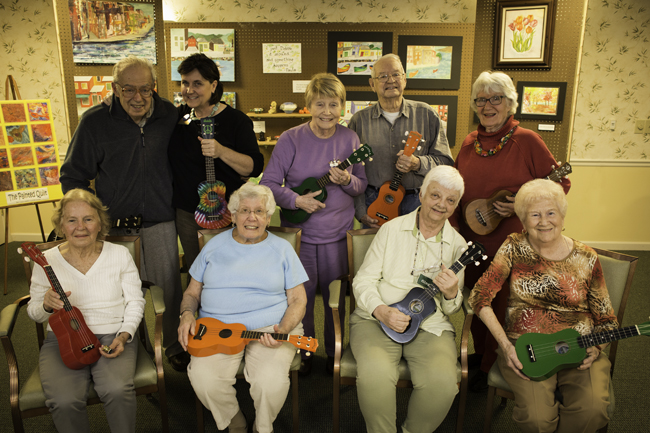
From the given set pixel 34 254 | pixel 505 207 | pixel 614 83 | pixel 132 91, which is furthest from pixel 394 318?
pixel 614 83

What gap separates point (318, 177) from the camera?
2.36m

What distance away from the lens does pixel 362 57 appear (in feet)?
15.9

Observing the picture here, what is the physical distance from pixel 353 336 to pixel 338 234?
25.0 inches

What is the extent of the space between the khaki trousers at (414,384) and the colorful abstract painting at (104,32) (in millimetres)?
3522

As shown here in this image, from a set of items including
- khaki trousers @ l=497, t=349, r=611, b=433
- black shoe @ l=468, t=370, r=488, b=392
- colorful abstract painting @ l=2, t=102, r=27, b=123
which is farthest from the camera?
colorful abstract painting @ l=2, t=102, r=27, b=123

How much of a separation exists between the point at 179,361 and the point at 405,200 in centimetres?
170

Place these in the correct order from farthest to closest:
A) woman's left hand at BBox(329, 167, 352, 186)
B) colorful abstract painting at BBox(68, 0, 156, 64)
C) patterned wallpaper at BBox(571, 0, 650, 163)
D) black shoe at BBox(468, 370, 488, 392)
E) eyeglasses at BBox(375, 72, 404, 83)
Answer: patterned wallpaper at BBox(571, 0, 650, 163)
colorful abstract painting at BBox(68, 0, 156, 64)
eyeglasses at BBox(375, 72, 404, 83)
black shoe at BBox(468, 370, 488, 392)
woman's left hand at BBox(329, 167, 352, 186)

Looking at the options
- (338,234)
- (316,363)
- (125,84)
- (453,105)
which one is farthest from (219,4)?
(316,363)

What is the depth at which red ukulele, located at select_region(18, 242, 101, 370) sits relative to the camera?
172cm

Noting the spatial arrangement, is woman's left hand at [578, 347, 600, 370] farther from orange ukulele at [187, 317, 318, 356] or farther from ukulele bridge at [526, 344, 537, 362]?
orange ukulele at [187, 317, 318, 356]

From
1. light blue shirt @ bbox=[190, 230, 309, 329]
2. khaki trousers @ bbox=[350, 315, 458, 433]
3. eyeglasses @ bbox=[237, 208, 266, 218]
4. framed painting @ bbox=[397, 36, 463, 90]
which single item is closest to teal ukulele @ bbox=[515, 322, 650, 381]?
khaki trousers @ bbox=[350, 315, 458, 433]

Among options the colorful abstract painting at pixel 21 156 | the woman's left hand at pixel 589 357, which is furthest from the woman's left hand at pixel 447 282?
the colorful abstract painting at pixel 21 156

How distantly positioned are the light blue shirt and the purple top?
369mm

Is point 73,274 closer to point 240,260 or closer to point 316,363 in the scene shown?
point 240,260
